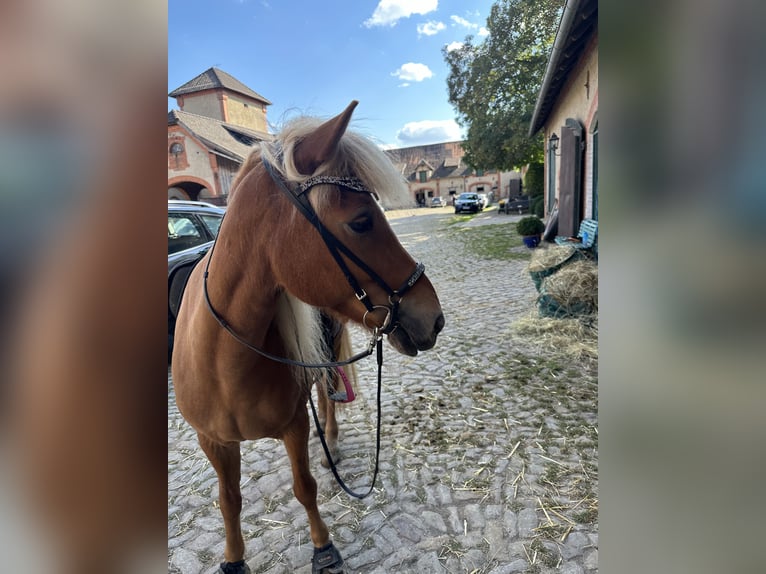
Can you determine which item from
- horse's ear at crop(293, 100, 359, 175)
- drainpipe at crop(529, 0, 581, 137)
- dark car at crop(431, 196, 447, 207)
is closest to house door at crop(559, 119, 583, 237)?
drainpipe at crop(529, 0, 581, 137)

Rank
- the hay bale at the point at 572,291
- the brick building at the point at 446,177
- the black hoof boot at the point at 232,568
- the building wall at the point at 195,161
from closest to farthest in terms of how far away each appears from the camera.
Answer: the black hoof boot at the point at 232,568
the hay bale at the point at 572,291
the building wall at the point at 195,161
the brick building at the point at 446,177

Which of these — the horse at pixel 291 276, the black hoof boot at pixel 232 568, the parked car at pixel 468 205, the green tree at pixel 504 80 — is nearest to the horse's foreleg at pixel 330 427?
the black hoof boot at pixel 232 568

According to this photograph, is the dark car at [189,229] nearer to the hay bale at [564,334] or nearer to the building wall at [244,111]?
the hay bale at [564,334]

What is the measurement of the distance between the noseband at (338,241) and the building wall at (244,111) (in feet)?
112

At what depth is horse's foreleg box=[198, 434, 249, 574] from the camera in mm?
1899

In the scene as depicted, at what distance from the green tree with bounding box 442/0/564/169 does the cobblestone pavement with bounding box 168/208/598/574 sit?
627 inches

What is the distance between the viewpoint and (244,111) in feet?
112

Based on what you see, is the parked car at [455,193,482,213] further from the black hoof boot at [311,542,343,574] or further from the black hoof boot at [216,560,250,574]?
the black hoof boot at [216,560,250,574]

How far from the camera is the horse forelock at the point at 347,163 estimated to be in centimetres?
134

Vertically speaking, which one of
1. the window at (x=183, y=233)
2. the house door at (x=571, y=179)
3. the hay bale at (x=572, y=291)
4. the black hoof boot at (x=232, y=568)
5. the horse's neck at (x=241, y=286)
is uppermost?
the house door at (x=571, y=179)
